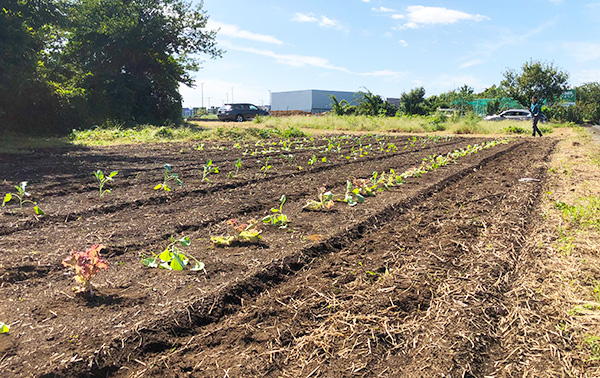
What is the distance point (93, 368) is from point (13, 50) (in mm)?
12595

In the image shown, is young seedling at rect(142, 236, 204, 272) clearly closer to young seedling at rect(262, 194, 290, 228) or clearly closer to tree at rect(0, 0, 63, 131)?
young seedling at rect(262, 194, 290, 228)

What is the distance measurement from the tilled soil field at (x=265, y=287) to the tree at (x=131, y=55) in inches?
633

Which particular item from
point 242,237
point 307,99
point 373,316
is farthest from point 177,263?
point 307,99

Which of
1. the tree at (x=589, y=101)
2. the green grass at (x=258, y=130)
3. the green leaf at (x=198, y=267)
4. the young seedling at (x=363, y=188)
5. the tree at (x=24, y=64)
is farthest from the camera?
the tree at (x=589, y=101)

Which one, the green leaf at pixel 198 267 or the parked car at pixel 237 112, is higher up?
the parked car at pixel 237 112

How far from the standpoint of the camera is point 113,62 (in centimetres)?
2162

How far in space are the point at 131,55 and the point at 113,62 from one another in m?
1.00

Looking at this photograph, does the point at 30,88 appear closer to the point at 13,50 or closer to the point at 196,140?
the point at 13,50

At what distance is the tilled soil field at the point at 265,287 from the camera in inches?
75.3

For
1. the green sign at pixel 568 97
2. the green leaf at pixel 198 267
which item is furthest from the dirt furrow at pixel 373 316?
the green sign at pixel 568 97

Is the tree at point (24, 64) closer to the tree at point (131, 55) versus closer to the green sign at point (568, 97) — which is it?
the tree at point (131, 55)

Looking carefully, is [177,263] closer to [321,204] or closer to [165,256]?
[165,256]

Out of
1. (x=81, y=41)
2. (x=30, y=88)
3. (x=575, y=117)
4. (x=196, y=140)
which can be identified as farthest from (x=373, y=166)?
(x=575, y=117)

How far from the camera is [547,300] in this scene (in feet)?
8.24
